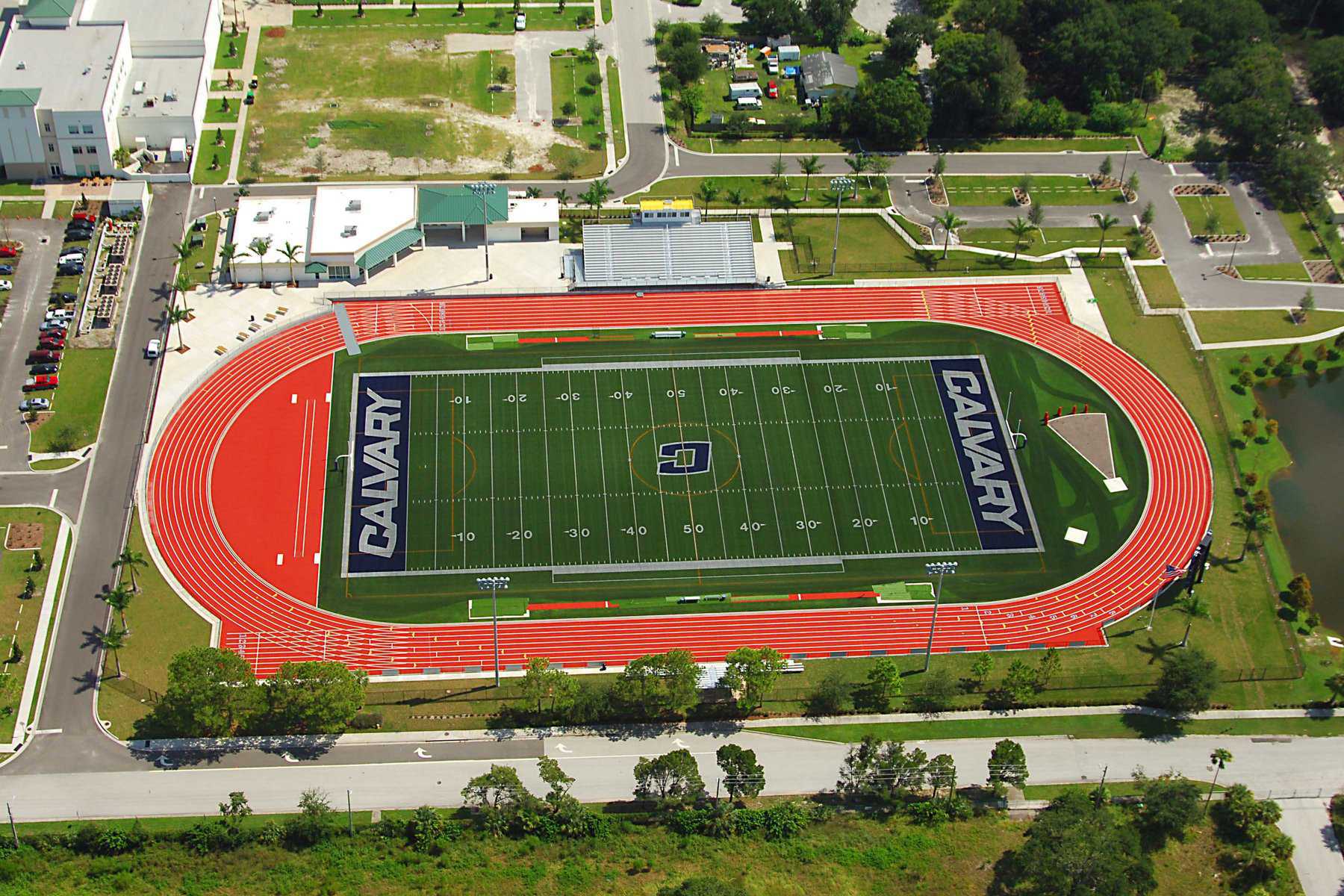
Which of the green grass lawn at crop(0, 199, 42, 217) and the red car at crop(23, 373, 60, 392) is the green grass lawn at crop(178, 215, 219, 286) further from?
the red car at crop(23, 373, 60, 392)

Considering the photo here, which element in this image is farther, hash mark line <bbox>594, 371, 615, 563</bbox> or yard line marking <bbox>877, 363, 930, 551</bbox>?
yard line marking <bbox>877, 363, 930, 551</bbox>

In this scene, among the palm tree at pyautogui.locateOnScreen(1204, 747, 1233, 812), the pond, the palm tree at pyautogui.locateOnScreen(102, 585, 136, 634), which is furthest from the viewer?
the pond

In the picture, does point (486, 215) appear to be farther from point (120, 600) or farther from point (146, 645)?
point (146, 645)

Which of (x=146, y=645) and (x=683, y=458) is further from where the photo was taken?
(x=683, y=458)

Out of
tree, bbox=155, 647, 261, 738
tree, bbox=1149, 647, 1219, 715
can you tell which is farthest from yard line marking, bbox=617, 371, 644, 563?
tree, bbox=1149, 647, 1219, 715

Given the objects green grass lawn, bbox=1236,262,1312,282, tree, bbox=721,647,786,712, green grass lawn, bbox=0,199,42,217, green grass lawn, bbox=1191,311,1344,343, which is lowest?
tree, bbox=721,647,786,712

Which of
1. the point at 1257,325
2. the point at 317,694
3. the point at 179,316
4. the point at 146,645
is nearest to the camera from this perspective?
the point at 317,694

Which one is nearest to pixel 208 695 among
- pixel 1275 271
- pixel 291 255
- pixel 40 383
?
pixel 40 383
